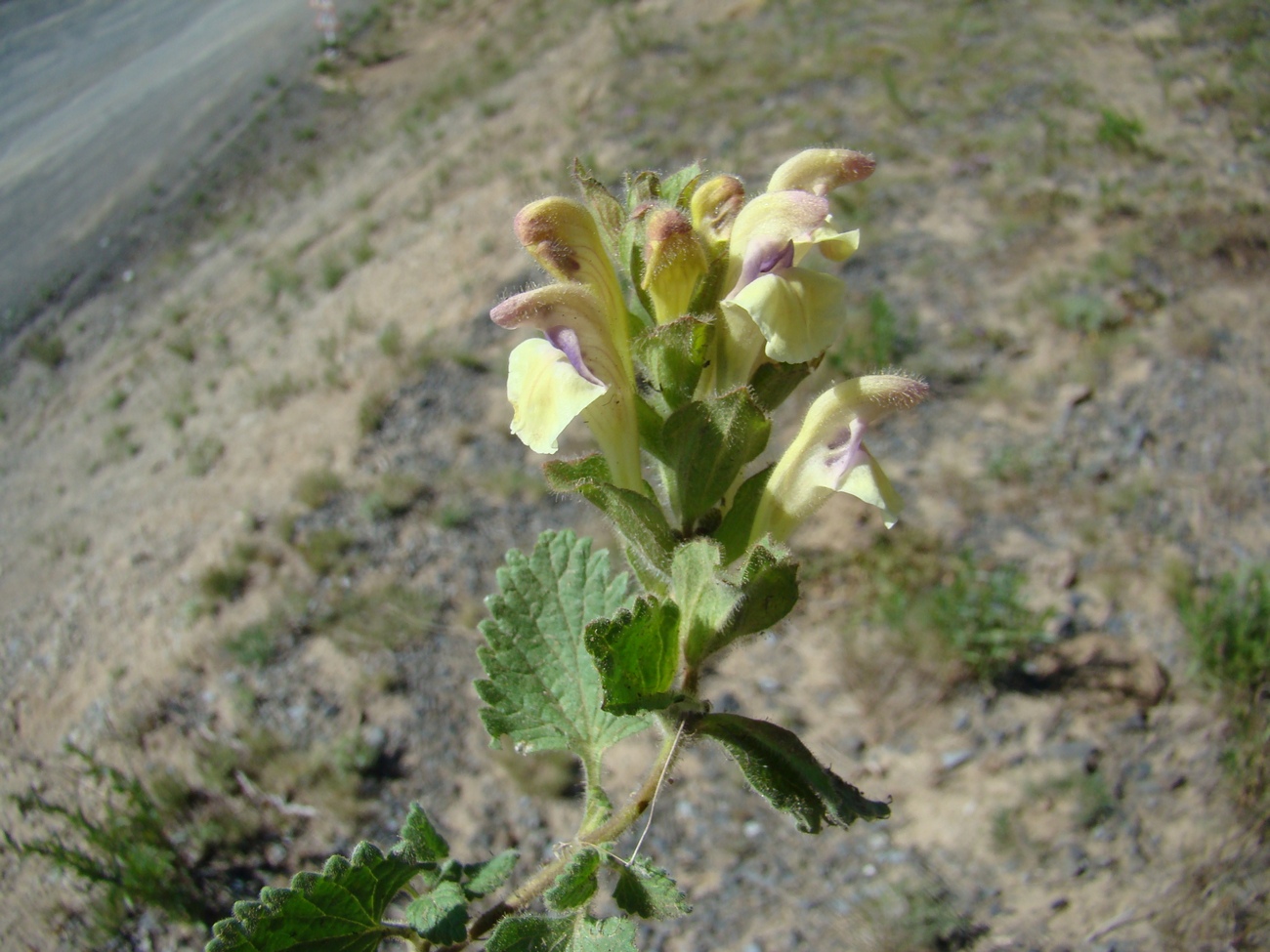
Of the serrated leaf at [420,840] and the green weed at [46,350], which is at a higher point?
the serrated leaf at [420,840]

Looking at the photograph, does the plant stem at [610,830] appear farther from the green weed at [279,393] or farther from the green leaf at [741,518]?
the green weed at [279,393]

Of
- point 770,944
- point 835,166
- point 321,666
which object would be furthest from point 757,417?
point 321,666

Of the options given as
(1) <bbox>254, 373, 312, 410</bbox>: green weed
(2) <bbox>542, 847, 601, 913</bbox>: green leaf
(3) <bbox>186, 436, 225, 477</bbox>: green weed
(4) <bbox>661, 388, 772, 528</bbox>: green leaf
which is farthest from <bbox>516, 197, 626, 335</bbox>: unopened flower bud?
(1) <bbox>254, 373, 312, 410</bbox>: green weed

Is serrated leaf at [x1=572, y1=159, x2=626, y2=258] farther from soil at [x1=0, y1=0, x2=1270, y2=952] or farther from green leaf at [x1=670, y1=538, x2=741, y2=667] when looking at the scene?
soil at [x1=0, y1=0, x2=1270, y2=952]

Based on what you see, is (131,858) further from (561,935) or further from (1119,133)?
(1119,133)

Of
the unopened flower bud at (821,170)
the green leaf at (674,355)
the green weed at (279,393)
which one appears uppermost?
the unopened flower bud at (821,170)

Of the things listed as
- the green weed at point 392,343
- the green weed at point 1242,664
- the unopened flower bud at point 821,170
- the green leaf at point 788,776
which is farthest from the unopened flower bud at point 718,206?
the green weed at point 392,343
